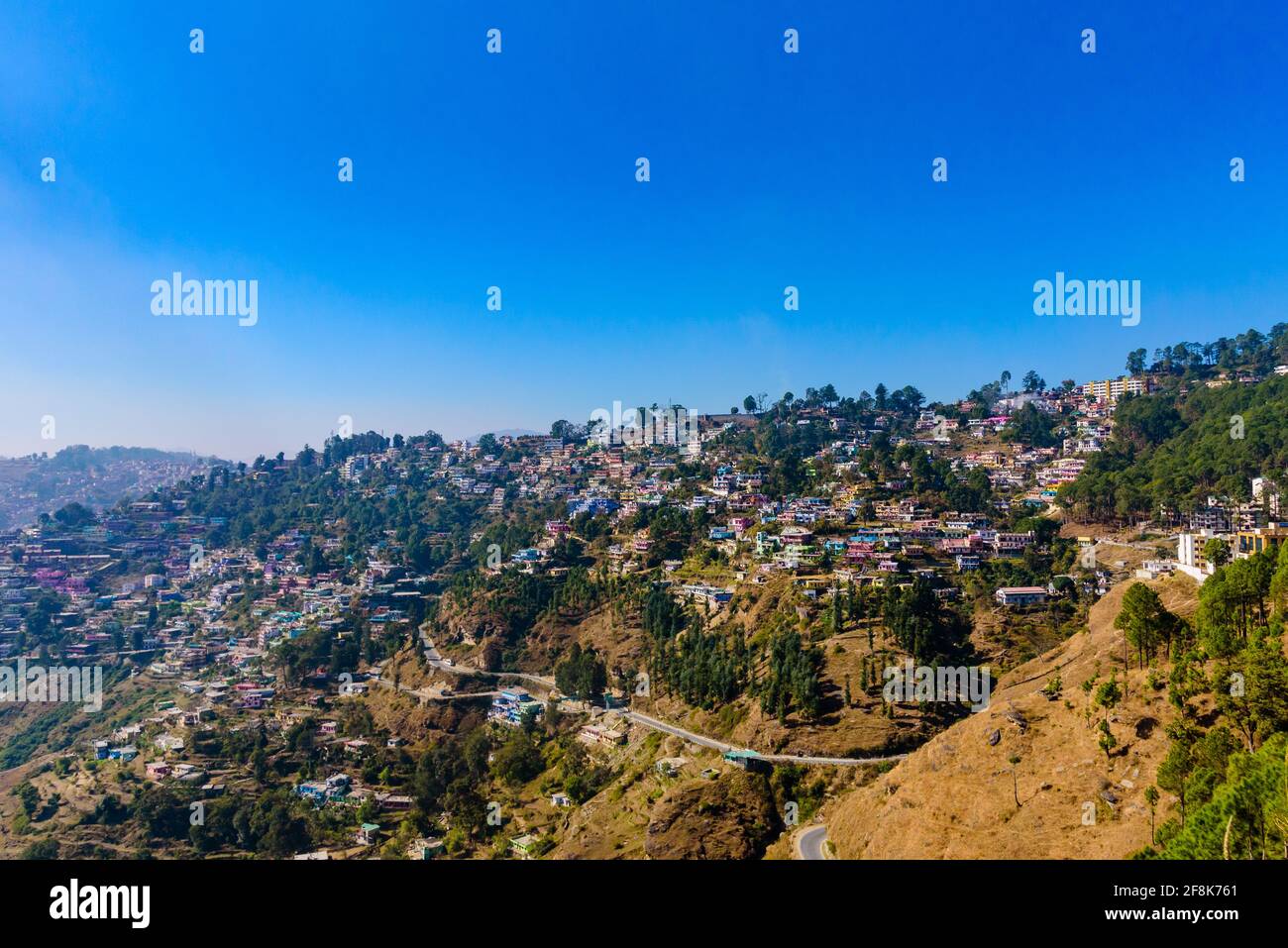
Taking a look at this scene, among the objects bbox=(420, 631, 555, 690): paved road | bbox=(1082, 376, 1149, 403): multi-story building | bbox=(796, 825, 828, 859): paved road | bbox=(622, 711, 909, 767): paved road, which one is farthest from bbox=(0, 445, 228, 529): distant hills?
bbox=(1082, 376, 1149, 403): multi-story building

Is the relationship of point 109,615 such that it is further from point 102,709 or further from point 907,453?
point 907,453

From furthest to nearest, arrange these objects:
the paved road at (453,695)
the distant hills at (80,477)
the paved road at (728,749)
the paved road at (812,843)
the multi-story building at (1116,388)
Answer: the distant hills at (80,477) → the multi-story building at (1116,388) → the paved road at (453,695) → the paved road at (728,749) → the paved road at (812,843)

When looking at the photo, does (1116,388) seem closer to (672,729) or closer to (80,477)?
(672,729)

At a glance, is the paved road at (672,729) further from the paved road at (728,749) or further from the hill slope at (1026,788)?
the hill slope at (1026,788)

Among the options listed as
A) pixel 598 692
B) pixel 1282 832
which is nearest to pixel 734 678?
pixel 598 692

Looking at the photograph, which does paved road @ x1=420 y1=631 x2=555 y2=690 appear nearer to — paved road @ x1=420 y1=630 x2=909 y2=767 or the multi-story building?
paved road @ x1=420 y1=630 x2=909 y2=767

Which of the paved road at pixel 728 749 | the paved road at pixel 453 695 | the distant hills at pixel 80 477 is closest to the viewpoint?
the paved road at pixel 728 749

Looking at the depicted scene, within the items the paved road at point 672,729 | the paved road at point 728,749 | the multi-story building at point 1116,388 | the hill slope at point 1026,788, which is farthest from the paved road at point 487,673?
the multi-story building at point 1116,388

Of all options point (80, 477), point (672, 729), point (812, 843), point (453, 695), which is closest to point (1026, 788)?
point (812, 843)
